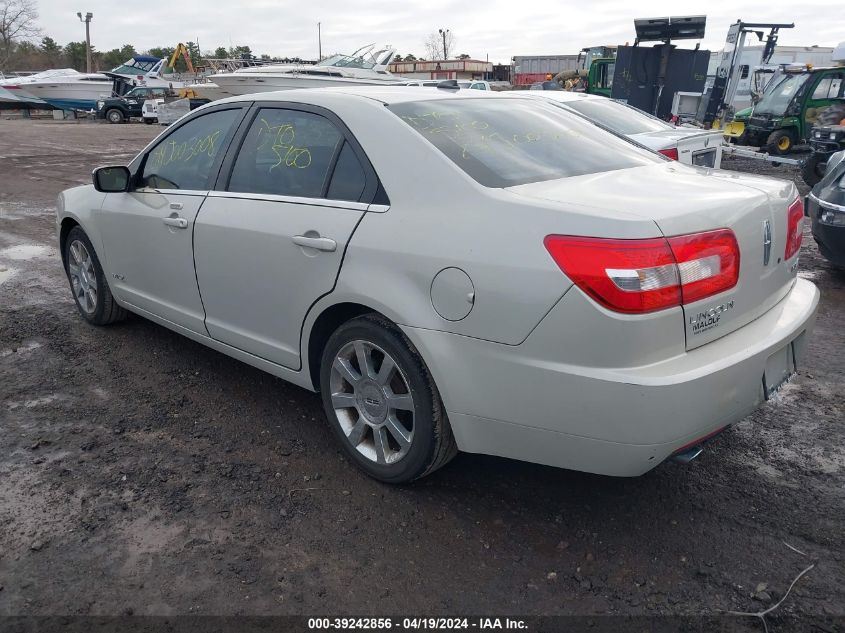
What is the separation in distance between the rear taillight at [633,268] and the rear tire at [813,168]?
39.5 feet

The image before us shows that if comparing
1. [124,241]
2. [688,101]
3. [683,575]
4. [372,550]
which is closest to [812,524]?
[683,575]

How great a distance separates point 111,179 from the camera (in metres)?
4.20

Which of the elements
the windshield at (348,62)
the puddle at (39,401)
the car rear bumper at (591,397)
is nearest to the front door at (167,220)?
the puddle at (39,401)

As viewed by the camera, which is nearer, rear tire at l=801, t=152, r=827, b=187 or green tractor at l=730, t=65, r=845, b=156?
rear tire at l=801, t=152, r=827, b=187

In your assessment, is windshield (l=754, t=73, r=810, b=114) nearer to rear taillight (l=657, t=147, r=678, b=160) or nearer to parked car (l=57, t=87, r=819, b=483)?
rear taillight (l=657, t=147, r=678, b=160)

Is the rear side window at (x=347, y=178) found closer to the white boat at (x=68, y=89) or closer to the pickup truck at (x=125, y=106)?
the pickup truck at (x=125, y=106)

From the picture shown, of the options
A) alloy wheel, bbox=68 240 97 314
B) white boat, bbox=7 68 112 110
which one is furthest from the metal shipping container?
alloy wheel, bbox=68 240 97 314

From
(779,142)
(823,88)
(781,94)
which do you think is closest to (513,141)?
(779,142)

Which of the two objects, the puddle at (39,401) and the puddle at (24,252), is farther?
the puddle at (24,252)

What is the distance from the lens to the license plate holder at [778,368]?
8.74 ft

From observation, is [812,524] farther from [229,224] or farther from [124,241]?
[124,241]

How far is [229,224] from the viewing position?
11.3 ft

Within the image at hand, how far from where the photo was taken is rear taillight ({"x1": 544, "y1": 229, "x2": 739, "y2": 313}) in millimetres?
2238

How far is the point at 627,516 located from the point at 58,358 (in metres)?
3.69
